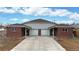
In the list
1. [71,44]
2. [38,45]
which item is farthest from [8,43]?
[71,44]

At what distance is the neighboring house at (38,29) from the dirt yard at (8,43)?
0.48 feet

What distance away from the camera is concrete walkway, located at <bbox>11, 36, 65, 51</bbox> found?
19.0ft

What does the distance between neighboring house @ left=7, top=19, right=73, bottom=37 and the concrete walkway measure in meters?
0.15

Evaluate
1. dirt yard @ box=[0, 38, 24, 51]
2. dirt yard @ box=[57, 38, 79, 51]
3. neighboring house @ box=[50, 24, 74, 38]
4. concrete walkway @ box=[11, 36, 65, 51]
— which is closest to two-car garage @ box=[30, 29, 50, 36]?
concrete walkway @ box=[11, 36, 65, 51]

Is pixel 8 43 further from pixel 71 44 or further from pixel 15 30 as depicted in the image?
pixel 71 44

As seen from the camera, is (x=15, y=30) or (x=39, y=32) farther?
(x=39, y=32)

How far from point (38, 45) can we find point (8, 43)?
862 mm

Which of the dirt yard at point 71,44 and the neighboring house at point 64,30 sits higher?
the neighboring house at point 64,30

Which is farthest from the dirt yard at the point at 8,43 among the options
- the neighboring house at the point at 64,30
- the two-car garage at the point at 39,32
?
the neighboring house at the point at 64,30

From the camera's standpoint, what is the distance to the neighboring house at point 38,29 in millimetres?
5844

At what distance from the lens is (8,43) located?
5.85m

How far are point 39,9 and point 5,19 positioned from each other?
39.4 inches

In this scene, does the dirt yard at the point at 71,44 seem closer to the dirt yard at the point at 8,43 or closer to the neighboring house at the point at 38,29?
the neighboring house at the point at 38,29

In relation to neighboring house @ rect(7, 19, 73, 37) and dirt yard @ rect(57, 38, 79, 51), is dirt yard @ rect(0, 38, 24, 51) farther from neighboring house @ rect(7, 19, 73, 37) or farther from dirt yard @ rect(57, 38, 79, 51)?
dirt yard @ rect(57, 38, 79, 51)
